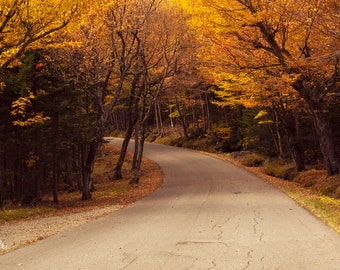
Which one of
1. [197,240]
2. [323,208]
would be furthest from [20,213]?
[323,208]

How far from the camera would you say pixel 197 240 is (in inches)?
297

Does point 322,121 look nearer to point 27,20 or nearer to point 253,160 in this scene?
point 253,160

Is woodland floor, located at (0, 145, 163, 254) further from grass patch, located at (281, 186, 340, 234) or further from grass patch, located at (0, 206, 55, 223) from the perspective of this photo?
grass patch, located at (281, 186, 340, 234)

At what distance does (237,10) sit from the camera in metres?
14.2

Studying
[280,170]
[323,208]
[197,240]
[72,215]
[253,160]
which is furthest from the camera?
[253,160]

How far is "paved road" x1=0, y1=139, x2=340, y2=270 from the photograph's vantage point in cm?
603

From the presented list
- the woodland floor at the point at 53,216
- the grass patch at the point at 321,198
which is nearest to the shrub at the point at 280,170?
the grass patch at the point at 321,198

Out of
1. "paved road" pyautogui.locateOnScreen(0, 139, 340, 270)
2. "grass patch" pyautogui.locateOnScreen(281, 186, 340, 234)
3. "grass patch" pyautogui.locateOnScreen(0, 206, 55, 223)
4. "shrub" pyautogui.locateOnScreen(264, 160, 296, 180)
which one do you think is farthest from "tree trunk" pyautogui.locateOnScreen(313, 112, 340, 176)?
"grass patch" pyautogui.locateOnScreen(0, 206, 55, 223)

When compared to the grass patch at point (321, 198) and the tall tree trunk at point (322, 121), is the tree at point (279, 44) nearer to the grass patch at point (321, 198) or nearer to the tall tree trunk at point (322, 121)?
the tall tree trunk at point (322, 121)

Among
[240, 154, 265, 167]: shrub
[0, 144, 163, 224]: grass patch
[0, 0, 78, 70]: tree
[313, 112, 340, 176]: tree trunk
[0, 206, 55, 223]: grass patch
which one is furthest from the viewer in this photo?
[240, 154, 265, 167]: shrub

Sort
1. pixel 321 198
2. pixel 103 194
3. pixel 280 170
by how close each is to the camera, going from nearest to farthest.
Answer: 1. pixel 321 198
2. pixel 103 194
3. pixel 280 170

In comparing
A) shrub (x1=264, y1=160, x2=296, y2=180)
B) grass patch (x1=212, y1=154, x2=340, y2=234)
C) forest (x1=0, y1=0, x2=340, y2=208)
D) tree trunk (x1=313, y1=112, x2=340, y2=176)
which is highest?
forest (x1=0, y1=0, x2=340, y2=208)

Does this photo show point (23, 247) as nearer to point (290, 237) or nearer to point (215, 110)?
point (290, 237)

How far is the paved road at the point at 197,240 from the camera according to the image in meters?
6.03
